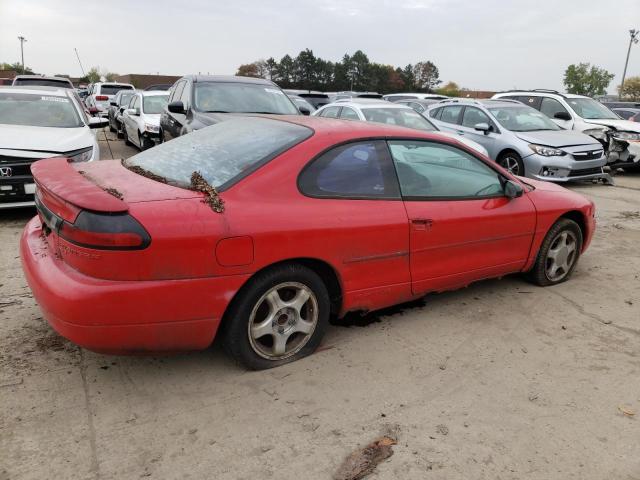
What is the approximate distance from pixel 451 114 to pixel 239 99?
526 centimetres

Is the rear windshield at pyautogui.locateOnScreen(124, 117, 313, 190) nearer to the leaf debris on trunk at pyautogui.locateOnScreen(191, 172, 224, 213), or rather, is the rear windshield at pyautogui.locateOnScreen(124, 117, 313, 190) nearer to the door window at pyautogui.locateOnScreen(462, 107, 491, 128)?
the leaf debris on trunk at pyautogui.locateOnScreen(191, 172, 224, 213)

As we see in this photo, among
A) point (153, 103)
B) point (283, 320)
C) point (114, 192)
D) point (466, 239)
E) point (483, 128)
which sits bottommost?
point (283, 320)

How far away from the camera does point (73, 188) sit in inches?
108

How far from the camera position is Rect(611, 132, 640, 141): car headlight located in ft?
36.5

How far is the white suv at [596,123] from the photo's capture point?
1109 centimetres

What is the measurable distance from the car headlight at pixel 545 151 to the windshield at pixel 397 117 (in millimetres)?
1921

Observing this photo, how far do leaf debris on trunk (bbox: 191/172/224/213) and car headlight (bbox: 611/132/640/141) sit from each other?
10891 millimetres

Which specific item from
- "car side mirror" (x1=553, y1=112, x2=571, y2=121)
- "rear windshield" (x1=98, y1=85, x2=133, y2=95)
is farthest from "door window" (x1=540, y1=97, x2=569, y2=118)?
"rear windshield" (x1=98, y1=85, x2=133, y2=95)

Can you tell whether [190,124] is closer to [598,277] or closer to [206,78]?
[206,78]

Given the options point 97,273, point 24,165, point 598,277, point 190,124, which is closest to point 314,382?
point 97,273

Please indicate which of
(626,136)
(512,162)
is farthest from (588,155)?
(626,136)

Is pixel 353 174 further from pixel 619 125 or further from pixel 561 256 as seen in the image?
pixel 619 125

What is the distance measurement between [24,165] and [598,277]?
6.19 meters

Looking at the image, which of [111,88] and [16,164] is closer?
[16,164]
